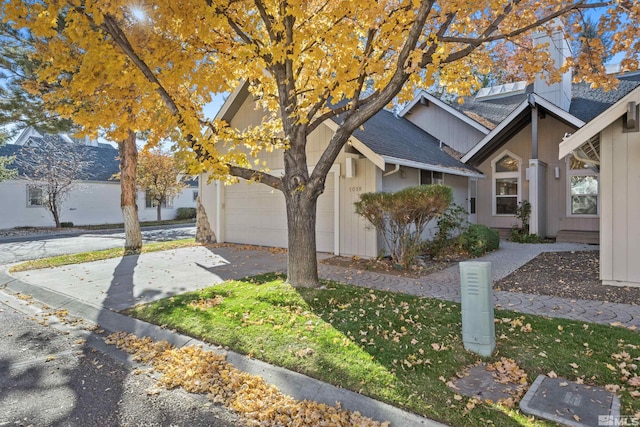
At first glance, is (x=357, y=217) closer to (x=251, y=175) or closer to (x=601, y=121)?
(x=251, y=175)

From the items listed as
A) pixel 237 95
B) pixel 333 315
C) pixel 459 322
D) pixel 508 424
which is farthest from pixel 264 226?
pixel 508 424

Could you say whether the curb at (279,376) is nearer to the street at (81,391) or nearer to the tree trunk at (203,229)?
the street at (81,391)

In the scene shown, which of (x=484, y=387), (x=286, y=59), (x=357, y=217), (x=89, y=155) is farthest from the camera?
(x=89, y=155)

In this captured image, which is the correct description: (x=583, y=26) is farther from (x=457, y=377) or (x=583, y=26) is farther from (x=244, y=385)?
(x=244, y=385)

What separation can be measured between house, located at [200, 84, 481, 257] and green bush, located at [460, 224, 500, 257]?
2.08 meters

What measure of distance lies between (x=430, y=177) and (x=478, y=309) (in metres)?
8.64

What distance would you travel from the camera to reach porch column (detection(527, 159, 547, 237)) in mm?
11914

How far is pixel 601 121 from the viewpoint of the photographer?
6.13 m

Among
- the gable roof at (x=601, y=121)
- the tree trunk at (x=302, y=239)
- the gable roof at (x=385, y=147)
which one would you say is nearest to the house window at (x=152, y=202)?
the gable roof at (x=385, y=147)

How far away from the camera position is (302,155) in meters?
6.09
